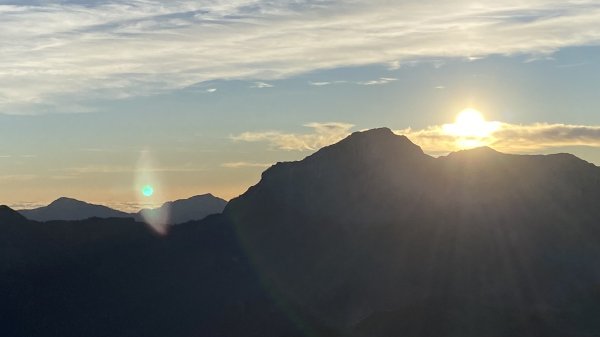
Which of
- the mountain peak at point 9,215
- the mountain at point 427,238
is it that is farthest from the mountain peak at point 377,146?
the mountain peak at point 9,215

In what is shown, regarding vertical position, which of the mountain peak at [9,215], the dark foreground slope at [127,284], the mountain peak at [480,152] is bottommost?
the dark foreground slope at [127,284]

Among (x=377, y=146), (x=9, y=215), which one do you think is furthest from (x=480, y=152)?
(x=9, y=215)

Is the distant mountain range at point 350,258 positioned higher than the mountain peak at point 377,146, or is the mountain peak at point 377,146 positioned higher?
the mountain peak at point 377,146

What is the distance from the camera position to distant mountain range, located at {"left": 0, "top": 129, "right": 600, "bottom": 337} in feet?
414

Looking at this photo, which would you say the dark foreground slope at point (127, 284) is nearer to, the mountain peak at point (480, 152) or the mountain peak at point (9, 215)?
the mountain peak at point (9, 215)

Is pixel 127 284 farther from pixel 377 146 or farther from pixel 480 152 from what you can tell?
pixel 480 152

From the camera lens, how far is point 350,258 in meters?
138

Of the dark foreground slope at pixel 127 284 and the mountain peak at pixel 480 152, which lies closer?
the dark foreground slope at pixel 127 284

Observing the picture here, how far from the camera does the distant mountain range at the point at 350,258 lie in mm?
126125

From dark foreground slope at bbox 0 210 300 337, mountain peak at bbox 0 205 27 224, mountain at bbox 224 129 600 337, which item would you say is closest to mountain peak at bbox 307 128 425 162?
mountain at bbox 224 129 600 337

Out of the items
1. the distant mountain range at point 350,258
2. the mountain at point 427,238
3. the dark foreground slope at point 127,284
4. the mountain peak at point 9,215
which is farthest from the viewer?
the mountain peak at point 9,215

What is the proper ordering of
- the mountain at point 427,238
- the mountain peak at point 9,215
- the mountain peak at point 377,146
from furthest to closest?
the mountain peak at point 377,146 → the mountain peak at point 9,215 → the mountain at point 427,238

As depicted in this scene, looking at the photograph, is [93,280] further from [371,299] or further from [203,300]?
[371,299]

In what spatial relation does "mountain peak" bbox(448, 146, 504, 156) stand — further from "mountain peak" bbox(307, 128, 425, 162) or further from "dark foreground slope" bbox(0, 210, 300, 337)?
"dark foreground slope" bbox(0, 210, 300, 337)
